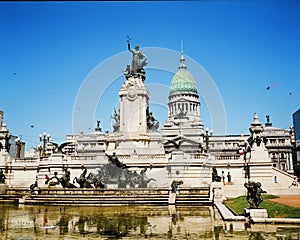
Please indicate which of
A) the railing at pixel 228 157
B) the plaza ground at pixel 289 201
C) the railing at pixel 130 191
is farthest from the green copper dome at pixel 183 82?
the plaza ground at pixel 289 201

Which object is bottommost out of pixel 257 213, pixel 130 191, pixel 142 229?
pixel 142 229

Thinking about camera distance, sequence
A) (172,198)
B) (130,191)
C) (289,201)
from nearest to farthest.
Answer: (289,201) → (172,198) → (130,191)

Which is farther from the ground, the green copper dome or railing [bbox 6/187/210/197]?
the green copper dome

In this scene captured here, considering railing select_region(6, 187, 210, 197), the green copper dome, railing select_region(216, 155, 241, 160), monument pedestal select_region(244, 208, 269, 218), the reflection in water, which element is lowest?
the reflection in water

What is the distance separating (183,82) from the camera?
101875 millimetres

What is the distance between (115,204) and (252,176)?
63.8 feet

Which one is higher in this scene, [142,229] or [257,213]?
[257,213]

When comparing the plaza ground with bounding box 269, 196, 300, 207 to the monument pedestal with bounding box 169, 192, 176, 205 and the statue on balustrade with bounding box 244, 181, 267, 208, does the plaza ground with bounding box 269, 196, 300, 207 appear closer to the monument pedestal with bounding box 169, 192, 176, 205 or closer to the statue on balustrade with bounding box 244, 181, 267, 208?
the statue on balustrade with bounding box 244, 181, 267, 208

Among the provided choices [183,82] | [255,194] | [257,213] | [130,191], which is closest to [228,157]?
[130,191]

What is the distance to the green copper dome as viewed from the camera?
10000 cm

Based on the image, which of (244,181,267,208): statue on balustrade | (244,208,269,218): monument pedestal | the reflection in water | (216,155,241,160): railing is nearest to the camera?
the reflection in water

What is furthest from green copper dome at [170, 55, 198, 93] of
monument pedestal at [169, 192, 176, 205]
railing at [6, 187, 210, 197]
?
monument pedestal at [169, 192, 176, 205]

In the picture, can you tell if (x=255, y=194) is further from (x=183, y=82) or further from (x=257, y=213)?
(x=183, y=82)

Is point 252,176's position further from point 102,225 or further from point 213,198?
point 102,225
